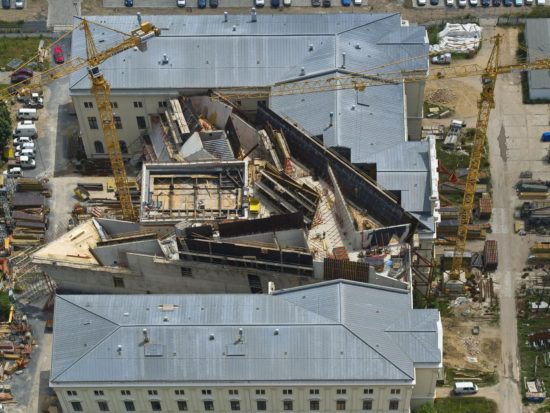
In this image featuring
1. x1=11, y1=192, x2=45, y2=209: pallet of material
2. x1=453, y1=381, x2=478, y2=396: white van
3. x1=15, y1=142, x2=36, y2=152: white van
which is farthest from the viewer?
x1=15, y1=142, x2=36, y2=152: white van

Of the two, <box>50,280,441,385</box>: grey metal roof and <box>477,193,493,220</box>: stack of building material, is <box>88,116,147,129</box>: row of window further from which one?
<box>477,193,493,220</box>: stack of building material

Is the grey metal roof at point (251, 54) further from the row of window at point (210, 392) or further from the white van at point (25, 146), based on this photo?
the row of window at point (210, 392)

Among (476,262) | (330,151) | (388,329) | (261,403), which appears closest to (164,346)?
(261,403)

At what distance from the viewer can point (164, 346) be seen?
14925 cm

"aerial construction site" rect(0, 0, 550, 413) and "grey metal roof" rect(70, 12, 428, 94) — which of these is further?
"grey metal roof" rect(70, 12, 428, 94)

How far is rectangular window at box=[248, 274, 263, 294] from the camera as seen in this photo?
543 ft

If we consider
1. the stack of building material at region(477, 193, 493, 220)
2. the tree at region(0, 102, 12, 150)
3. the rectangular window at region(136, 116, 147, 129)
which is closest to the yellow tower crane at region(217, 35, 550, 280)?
the stack of building material at region(477, 193, 493, 220)

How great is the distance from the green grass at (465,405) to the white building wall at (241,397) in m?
9.16

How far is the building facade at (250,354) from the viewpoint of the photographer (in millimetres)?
147750

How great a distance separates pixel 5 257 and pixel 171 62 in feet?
144

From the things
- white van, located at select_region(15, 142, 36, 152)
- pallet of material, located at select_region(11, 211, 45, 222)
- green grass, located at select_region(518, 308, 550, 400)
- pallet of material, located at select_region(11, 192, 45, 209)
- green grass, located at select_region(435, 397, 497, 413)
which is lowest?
green grass, located at select_region(435, 397, 497, 413)

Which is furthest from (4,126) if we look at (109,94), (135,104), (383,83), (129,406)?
(383,83)

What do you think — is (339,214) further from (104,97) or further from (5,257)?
(5,257)

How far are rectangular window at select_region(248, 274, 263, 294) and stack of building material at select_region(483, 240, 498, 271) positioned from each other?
124 feet
